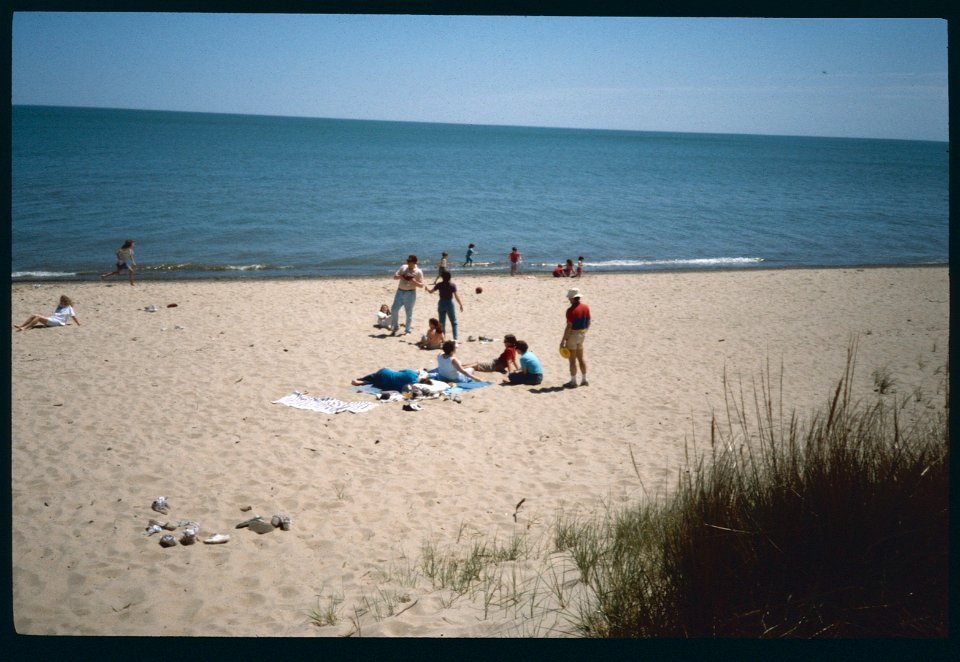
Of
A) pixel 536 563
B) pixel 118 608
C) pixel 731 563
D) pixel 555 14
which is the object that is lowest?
pixel 118 608

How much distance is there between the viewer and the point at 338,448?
7.48 metres

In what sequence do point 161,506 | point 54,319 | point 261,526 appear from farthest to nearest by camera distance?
1. point 54,319
2. point 161,506
3. point 261,526

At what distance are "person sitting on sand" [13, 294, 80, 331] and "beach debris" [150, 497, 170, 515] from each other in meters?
8.36

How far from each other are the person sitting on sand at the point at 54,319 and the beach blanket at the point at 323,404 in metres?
6.55

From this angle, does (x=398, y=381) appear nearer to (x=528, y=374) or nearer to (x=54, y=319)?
(x=528, y=374)

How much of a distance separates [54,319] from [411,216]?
26.9 meters

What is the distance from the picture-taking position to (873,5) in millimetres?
2590

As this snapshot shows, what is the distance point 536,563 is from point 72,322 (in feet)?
39.6

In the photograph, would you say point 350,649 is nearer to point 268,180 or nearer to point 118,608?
point 118,608

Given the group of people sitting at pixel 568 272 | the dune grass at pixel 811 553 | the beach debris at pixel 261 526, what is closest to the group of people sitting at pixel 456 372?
the beach debris at pixel 261 526

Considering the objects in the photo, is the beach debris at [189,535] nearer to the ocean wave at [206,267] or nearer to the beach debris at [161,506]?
the beach debris at [161,506]

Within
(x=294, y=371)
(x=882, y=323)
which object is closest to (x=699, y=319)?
(x=882, y=323)

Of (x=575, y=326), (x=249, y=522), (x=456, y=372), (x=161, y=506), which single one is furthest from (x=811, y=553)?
(x=456, y=372)

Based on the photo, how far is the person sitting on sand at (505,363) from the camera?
10550 mm
